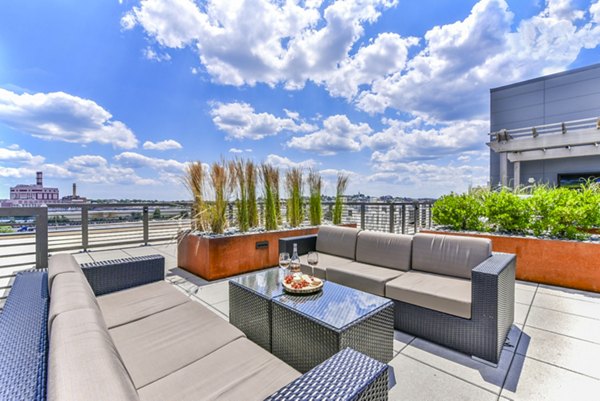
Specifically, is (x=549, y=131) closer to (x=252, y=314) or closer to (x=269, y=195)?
(x=269, y=195)

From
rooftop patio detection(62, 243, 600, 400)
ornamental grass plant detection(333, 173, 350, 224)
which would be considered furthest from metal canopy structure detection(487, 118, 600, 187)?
rooftop patio detection(62, 243, 600, 400)

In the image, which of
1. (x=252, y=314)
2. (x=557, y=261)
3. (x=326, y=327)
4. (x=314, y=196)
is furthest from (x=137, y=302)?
(x=557, y=261)

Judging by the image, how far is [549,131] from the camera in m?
10.5

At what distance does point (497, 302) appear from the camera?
196cm

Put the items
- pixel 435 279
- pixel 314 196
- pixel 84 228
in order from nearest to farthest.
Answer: pixel 435 279 < pixel 314 196 < pixel 84 228

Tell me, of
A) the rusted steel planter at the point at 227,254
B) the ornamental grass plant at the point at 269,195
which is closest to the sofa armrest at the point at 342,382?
the rusted steel planter at the point at 227,254

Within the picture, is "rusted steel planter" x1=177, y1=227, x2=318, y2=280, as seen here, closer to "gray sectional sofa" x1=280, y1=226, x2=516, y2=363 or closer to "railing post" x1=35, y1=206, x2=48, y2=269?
"gray sectional sofa" x1=280, y1=226, x2=516, y2=363

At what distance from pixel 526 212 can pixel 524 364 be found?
9.08 feet

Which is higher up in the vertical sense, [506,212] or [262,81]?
[262,81]

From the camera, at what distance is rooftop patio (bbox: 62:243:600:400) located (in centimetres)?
171

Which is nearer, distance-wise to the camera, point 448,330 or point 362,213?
point 448,330

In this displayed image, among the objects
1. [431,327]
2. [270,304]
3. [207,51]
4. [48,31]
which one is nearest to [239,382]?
[270,304]

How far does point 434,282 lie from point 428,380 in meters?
0.90

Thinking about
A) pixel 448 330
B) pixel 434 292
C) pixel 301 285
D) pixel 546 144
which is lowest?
pixel 448 330
